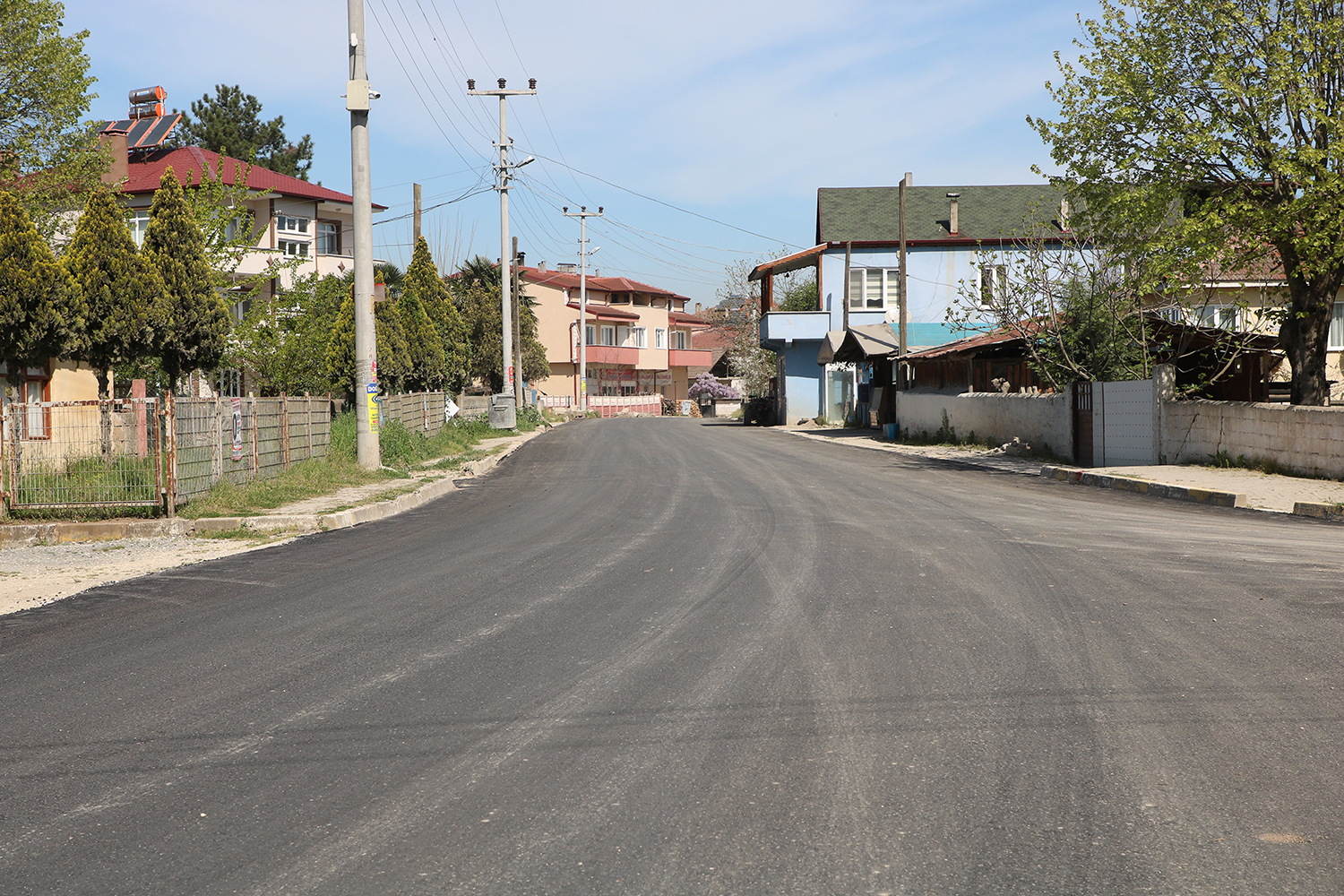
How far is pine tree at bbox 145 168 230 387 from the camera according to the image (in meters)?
19.6

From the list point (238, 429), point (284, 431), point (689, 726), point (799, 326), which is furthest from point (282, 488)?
point (799, 326)

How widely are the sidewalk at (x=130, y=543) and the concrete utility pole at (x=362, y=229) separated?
3.62 m

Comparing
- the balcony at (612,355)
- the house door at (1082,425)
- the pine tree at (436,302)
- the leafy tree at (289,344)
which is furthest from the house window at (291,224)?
the house door at (1082,425)

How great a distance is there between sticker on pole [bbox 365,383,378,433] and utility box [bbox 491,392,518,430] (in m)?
20.4

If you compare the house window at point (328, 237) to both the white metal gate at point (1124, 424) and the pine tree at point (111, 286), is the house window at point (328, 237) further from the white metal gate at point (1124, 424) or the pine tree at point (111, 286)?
the white metal gate at point (1124, 424)

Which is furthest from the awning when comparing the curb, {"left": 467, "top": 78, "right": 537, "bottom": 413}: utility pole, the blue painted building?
the curb

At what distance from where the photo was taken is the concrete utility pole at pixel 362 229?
790 inches

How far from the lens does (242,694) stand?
596cm

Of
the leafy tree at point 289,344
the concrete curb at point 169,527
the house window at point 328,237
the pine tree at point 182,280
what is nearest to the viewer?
the concrete curb at point 169,527

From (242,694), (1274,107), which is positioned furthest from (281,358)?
(242,694)

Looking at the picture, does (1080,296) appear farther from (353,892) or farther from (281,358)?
(353,892)

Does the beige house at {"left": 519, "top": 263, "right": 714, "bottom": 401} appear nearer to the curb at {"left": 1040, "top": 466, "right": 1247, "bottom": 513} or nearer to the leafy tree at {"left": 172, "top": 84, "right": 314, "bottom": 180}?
the leafy tree at {"left": 172, "top": 84, "right": 314, "bottom": 180}

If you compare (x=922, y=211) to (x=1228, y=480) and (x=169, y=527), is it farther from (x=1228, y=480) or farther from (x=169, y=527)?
(x=169, y=527)

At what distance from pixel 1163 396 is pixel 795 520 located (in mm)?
10620
